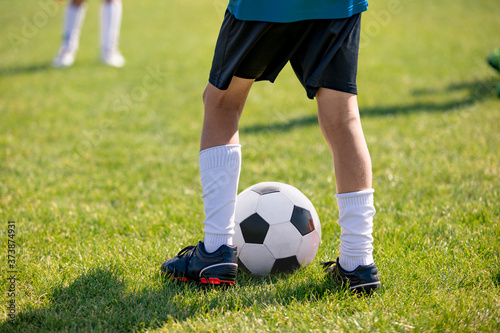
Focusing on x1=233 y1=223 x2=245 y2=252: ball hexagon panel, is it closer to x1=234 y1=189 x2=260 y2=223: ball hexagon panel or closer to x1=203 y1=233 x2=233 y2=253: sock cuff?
x1=234 y1=189 x2=260 y2=223: ball hexagon panel

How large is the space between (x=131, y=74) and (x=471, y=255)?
5938 mm

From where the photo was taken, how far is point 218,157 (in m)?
2.04

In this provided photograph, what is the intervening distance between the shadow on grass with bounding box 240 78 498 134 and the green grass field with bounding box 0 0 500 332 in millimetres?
34

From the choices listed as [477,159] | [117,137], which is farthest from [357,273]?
[117,137]

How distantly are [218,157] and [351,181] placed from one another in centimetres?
58

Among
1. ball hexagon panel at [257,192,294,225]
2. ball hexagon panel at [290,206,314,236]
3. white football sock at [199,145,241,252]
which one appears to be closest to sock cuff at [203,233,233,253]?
white football sock at [199,145,241,252]

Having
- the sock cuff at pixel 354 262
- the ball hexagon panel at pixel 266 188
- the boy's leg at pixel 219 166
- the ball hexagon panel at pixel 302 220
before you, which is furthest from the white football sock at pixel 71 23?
the sock cuff at pixel 354 262

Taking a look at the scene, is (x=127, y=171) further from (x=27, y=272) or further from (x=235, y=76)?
(x=235, y=76)

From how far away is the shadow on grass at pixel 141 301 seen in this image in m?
1.84

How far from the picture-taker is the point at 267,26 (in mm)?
1804

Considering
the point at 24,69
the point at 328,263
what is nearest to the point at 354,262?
the point at 328,263

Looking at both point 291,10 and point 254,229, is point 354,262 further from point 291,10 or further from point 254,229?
point 291,10

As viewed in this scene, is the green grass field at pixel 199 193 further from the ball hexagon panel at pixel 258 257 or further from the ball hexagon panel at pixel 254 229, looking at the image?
the ball hexagon panel at pixel 254 229

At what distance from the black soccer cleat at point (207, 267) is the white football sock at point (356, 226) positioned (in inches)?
19.4
